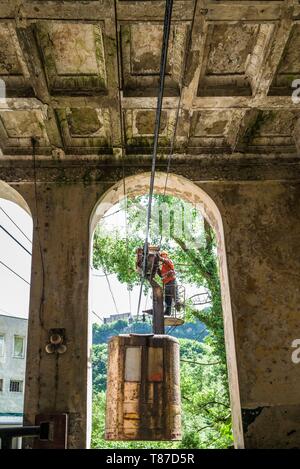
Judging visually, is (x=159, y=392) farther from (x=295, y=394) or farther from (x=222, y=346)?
(x=222, y=346)

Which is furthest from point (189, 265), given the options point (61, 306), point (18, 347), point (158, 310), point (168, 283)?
point (18, 347)

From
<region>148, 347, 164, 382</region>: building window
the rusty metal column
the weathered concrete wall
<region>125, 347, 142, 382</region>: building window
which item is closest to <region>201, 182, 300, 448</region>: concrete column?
the weathered concrete wall

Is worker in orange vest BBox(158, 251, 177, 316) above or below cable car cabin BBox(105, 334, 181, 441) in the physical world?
above

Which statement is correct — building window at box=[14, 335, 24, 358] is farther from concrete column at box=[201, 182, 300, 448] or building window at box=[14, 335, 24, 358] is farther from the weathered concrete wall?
concrete column at box=[201, 182, 300, 448]

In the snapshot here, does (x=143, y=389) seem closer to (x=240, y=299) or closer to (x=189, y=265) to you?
(x=240, y=299)

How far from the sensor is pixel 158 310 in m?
9.88

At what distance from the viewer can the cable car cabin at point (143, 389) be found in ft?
25.0

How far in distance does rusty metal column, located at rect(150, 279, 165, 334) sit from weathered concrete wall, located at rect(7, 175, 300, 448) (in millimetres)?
3473

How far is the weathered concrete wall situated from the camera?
5.91 metres

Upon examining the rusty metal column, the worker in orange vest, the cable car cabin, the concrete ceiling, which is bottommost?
the cable car cabin

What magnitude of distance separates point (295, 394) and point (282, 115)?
14.7 feet

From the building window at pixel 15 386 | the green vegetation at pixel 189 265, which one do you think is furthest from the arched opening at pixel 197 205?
Answer: the building window at pixel 15 386

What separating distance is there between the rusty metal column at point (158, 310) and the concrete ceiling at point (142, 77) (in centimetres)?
396

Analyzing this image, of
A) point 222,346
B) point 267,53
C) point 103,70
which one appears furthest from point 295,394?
point 222,346
